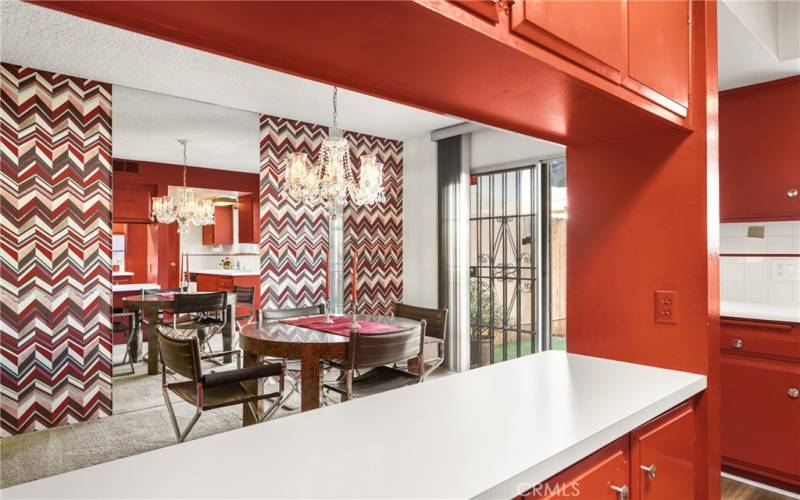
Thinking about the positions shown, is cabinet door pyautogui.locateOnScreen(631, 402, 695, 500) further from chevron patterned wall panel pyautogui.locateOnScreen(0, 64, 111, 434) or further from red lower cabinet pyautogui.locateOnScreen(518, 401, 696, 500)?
chevron patterned wall panel pyautogui.locateOnScreen(0, 64, 111, 434)

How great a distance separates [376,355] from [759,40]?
2.50m

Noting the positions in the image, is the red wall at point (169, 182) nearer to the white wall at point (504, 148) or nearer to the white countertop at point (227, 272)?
the white countertop at point (227, 272)

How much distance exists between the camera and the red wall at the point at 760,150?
2.75 meters

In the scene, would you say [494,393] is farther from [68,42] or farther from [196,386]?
[68,42]

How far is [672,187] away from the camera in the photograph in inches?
66.1

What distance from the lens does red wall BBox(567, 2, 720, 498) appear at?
5.25 feet

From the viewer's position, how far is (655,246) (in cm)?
172

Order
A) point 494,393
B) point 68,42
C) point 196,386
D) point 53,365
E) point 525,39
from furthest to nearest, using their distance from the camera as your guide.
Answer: point 53,365, point 68,42, point 196,386, point 494,393, point 525,39

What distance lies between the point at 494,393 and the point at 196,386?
1.65m

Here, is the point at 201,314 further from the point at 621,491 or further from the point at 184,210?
the point at 621,491

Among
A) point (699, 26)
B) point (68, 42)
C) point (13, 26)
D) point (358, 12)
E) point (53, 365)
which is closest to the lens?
point (358, 12)

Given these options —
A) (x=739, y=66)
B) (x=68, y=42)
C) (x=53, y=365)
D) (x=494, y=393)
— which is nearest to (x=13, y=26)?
(x=68, y=42)

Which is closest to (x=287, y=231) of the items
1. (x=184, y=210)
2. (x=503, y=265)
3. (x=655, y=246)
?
(x=184, y=210)

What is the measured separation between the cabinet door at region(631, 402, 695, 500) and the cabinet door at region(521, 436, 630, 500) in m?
0.06
